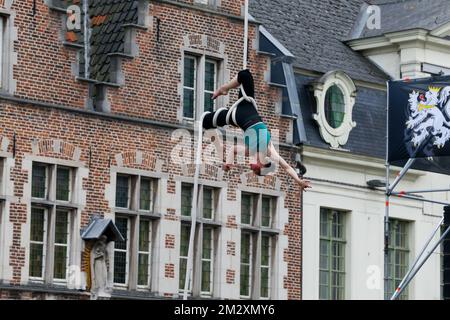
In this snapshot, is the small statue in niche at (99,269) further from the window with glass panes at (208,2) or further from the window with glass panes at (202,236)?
the window with glass panes at (208,2)

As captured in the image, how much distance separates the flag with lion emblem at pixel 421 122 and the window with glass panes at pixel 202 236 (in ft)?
12.6

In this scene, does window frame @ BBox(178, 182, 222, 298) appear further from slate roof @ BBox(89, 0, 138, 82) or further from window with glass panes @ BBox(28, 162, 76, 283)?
window with glass panes @ BBox(28, 162, 76, 283)

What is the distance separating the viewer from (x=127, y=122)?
3550cm

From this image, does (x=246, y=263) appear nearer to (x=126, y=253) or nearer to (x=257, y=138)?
(x=126, y=253)

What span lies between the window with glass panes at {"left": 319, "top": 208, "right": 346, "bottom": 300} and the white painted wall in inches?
7.6

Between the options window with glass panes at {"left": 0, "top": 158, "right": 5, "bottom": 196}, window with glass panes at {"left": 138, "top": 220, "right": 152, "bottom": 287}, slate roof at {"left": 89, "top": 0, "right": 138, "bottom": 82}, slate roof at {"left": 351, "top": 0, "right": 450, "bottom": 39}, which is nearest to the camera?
window with glass panes at {"left": 0, "top": 158, "right": 5, "bottom": 196}

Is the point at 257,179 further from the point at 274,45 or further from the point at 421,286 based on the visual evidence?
the point at 421,286

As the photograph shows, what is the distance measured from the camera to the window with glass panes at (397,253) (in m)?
40.9

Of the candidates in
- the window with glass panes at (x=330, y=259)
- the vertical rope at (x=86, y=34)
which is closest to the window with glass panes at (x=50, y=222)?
the vertical rope at (x=86, y=34)

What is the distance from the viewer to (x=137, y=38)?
35.8 metres

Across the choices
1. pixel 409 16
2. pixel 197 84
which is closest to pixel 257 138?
pixel 197 84

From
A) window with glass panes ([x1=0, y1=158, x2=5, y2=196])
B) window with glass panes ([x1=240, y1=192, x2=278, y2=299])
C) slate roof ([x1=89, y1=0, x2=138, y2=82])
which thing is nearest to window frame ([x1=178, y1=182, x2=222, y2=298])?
window with glass panes ([x1=240, y1=192, x2=278, y2=299])

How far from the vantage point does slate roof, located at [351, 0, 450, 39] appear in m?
42.3
